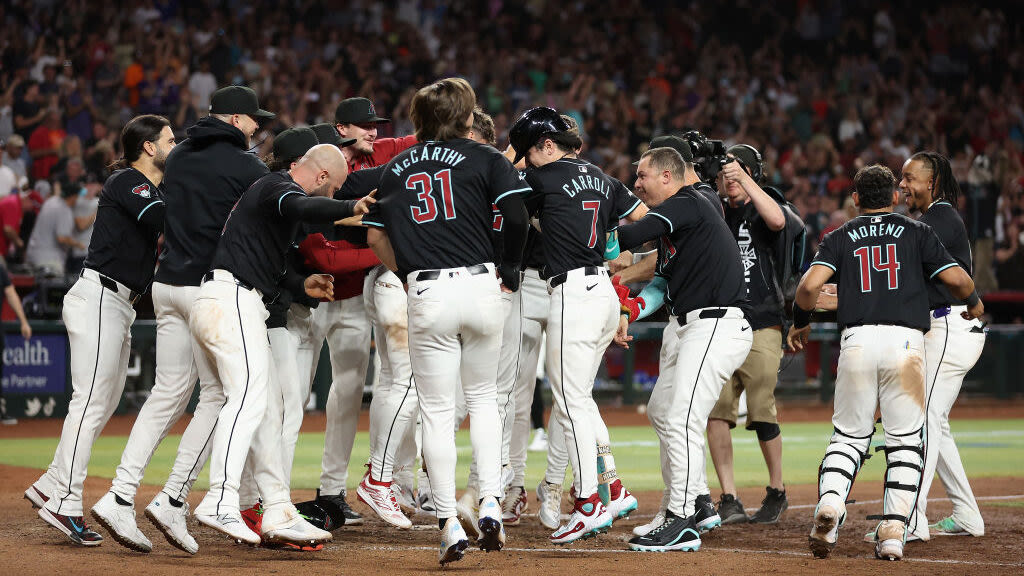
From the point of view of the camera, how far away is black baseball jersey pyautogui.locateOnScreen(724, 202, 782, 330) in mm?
8430

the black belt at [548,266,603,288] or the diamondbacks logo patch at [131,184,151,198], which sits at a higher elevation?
the diamondbacks logo patch at [131,184,151,198]

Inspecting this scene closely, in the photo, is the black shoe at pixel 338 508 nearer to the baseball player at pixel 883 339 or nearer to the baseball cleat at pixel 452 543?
the baseball cleat at pixel 452 543

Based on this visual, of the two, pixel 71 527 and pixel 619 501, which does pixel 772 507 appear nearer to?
pixel 619 501

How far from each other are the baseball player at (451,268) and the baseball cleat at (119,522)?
5.36 feet

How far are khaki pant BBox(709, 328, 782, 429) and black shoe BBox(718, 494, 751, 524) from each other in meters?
0.62

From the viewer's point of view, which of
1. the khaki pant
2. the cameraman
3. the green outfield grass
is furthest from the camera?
the green outfield grass

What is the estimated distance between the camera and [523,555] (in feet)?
21.6

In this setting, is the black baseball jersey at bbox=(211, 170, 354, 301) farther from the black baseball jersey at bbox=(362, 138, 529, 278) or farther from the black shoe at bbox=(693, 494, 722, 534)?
the black shoe at bbox=(693, 494, 722, 534)

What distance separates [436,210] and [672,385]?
201 cm

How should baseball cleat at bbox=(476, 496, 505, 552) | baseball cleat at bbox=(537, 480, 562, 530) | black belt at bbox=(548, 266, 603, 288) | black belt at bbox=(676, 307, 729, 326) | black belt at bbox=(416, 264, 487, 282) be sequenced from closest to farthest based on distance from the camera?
baseball cleat at bbox=(476, 496, 505, 552), black belt at bbox=(416, 264, 487, 282), black belt at bbox=(548, 266, 603, 288), black belt at bbox=(676, 307, 729, 326), baseball cleat at bbox=(537, 480, 562, 530)

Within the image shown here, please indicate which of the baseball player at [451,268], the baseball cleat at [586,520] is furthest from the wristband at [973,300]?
the baseball player at [451,268]

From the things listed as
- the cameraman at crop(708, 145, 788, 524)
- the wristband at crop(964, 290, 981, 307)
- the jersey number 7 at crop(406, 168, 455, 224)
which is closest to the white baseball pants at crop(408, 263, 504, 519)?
the jersey number 7 at crop(406, 168, 455, 224)

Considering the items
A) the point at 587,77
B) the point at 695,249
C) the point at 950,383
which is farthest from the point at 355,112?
the point at 587,77

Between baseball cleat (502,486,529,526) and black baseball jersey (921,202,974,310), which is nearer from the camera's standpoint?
black baseball jersey (921,202,974,310)
